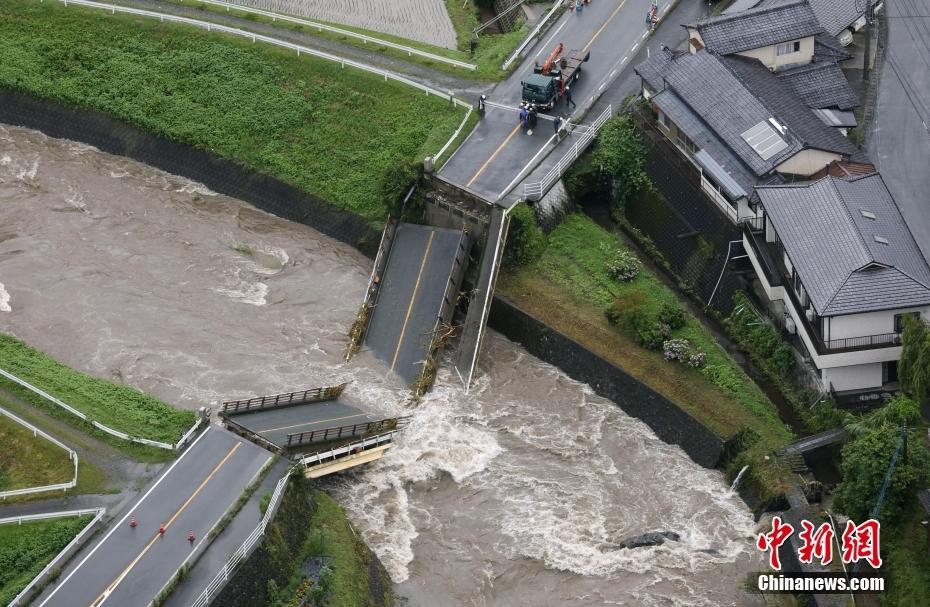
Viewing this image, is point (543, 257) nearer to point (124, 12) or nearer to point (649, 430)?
point (649, 430)

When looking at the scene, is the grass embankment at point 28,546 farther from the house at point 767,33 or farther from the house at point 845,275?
the house at point 767,33

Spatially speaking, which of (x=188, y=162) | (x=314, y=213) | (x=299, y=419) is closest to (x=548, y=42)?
(x=314, y=213)

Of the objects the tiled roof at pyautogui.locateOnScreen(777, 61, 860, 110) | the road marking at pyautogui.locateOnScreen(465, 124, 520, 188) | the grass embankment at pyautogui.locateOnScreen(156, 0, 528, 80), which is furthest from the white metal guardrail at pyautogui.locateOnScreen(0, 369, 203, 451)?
the tiled roof at pyautogui.locateOnScreen(777, 61, 860, 110)

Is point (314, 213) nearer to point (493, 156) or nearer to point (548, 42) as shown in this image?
point (493, 156)

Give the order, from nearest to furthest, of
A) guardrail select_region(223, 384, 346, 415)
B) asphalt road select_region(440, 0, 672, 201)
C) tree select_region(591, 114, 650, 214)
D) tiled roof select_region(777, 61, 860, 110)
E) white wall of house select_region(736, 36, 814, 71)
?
guardrail select_region(223, 384, 346, 415), tiled roof select_region(777, 61, 860, 110), asphalt road select_region(440, 0, 672, 201), tree select_region(591, 114, 650, 214), white wall of house select_region(736, 36, 814, 71)

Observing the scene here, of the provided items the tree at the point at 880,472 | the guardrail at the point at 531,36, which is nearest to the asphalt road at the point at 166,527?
the tree at the point at 880,472

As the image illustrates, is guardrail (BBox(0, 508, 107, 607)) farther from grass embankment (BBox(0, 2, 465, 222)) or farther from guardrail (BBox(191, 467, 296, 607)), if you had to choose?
grass embankment (BBox(0, 2, 465, 222))

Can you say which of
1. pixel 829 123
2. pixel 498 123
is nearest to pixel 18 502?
pixel 498 123
